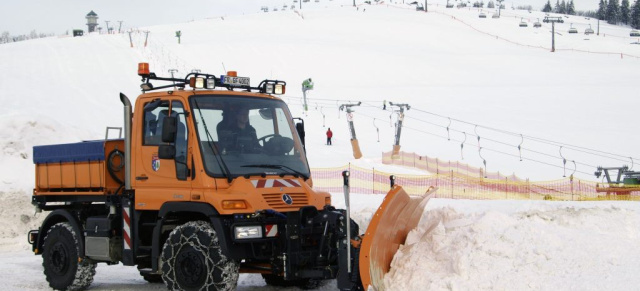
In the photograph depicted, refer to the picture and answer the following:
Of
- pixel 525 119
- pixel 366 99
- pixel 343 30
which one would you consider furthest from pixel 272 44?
pixel 525 119

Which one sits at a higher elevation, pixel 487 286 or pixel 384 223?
pixel 384 223

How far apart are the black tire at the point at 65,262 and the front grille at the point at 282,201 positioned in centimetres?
363

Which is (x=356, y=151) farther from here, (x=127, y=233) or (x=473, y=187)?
(x=127, y=233)

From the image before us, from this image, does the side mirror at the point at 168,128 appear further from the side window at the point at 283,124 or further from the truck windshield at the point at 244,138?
the side window at the point at 283,124

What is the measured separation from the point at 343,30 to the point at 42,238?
81.3 meters

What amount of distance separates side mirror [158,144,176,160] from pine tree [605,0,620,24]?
168m

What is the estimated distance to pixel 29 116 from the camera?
22188mm

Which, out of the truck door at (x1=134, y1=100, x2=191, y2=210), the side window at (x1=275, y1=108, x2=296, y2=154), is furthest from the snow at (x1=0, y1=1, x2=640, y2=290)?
the truck door at (x1=134, y1=100, x2=191, y2=210)

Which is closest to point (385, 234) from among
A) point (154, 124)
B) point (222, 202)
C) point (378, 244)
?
point (378, 244)

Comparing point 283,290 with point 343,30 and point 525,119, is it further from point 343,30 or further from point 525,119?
point 343,30

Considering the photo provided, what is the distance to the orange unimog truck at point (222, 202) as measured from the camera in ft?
28.4

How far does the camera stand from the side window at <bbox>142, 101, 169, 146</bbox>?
31.4 feet

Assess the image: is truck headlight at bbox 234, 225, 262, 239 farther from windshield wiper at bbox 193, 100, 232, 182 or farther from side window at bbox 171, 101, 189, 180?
side window at bbox 171, 101, 189, 180

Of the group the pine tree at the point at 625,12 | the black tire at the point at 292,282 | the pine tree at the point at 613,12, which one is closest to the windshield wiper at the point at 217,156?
the black tire at the point at 292,282
